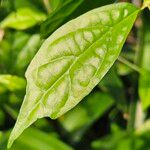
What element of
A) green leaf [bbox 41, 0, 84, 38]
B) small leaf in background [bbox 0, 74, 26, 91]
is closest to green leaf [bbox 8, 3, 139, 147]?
green leaf [bbox 41, 0, 84, 38]

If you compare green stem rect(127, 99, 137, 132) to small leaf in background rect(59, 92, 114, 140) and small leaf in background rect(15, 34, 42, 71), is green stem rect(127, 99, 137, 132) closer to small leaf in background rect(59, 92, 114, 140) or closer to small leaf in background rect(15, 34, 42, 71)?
small leaf in background rect(59, 92, 114, 140)

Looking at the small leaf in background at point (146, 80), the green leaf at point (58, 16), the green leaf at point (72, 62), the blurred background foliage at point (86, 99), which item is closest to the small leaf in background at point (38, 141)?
the blurred background foliage at point (86, 99)

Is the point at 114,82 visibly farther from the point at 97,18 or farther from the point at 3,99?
the point at 97,18

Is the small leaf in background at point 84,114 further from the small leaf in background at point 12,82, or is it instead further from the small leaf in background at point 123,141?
the small leaf in background at point 12,82

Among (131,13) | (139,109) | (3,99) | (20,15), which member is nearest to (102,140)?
(139,109)

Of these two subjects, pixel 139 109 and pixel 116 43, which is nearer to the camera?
pixel 116 43
